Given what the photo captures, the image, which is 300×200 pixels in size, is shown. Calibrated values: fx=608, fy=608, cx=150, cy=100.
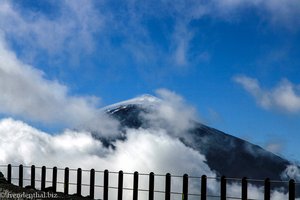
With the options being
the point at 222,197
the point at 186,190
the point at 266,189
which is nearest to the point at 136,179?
the point at 186,190

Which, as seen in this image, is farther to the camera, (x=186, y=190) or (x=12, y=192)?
(x=12, y=192)

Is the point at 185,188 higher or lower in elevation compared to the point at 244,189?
higher

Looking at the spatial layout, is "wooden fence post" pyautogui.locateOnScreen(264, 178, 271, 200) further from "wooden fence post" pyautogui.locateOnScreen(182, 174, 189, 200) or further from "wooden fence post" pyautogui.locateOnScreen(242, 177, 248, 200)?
"wooden fence post" pyautogui.locateOnScreen(182, 174, 189, 200)

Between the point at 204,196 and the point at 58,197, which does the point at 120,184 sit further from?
the point at 204,196

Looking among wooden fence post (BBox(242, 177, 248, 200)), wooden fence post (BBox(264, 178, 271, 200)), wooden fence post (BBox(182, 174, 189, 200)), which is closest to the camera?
wooden fence post (BBox(264, 178, 271, 200))

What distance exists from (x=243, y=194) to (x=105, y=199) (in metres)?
8.88

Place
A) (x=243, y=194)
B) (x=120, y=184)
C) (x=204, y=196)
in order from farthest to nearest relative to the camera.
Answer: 1. (x=120, y=184)
2. (x=204, y=196)
3. (x=243, y=194)

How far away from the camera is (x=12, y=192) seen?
98.1 feet

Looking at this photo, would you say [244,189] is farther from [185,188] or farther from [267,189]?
[185,188]

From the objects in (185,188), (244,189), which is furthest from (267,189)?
(185,188)

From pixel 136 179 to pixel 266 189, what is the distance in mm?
7971

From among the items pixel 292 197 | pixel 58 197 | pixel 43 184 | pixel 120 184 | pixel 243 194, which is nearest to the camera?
pixel 292 197

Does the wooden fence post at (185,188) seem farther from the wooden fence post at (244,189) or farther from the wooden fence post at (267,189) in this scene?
the wooden fence post at (267,189)

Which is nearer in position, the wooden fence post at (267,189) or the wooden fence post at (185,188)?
the wooden fence post at (267,189)
